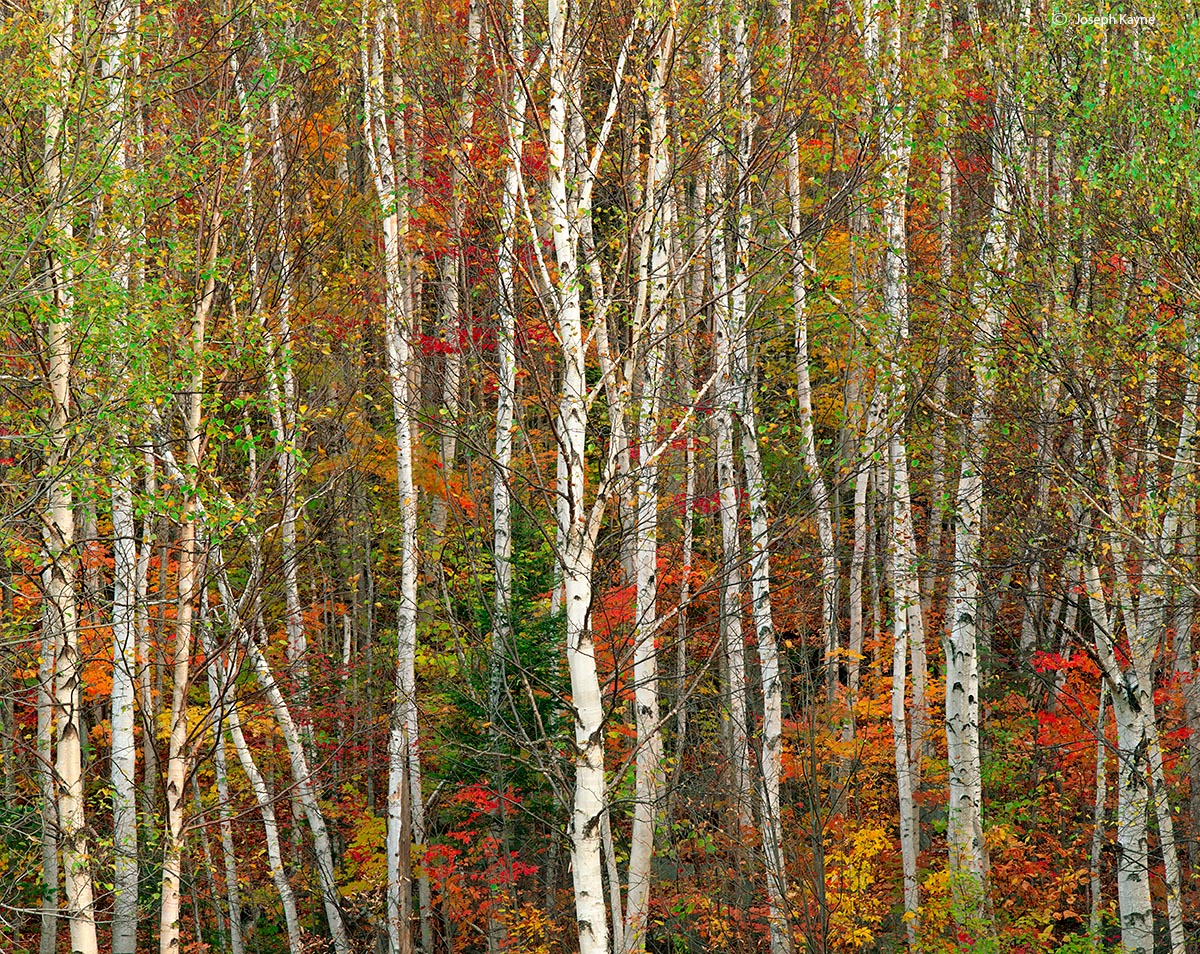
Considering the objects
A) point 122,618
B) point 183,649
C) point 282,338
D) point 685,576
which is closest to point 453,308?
point 282,338

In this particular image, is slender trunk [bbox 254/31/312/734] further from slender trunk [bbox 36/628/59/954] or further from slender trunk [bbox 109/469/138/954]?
slender trunk [bbox 36/628/59/954]

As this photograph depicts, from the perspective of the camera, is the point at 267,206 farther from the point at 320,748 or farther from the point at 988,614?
the point at 988,614

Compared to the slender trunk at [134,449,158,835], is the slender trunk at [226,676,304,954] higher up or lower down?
lower down

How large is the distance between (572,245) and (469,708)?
714cm

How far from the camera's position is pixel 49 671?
9117 mm

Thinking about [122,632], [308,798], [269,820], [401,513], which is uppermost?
[401,513]

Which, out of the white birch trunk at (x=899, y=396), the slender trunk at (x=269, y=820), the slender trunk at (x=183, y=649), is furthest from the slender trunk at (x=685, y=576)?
the slender trunk at (x=183, y=649)

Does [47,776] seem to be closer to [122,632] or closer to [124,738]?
[124,738]

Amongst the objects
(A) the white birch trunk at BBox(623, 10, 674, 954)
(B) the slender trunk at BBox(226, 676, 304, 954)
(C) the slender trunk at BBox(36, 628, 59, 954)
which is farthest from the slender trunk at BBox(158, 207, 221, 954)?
(A) the white birch trunk at BBox(623, 10, 674, 954)

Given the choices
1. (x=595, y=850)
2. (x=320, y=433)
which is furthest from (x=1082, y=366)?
(x=320, y=433)

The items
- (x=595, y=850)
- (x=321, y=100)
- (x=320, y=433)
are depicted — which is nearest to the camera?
(x=595, y=850)
